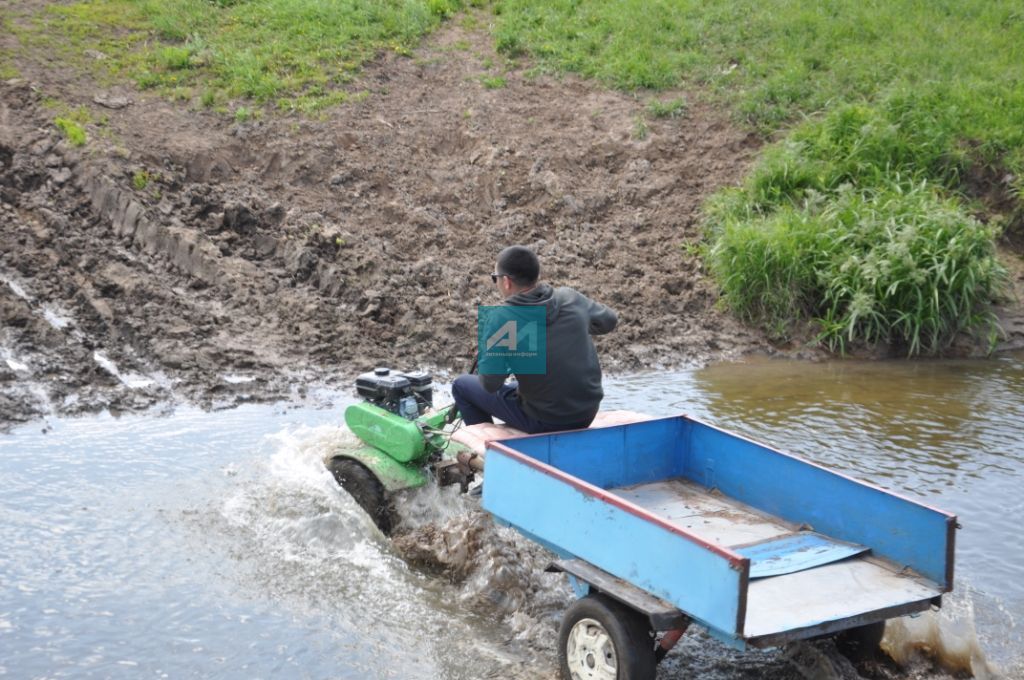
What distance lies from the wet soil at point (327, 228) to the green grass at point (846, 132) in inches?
23.0

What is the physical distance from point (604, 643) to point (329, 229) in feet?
23.7

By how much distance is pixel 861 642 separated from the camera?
4.60 m

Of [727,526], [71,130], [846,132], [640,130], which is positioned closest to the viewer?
[727,526]

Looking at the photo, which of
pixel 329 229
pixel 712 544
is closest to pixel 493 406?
pixel 712 544

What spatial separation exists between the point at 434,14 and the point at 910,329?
29.8 ft

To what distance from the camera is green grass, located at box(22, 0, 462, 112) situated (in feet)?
43.8

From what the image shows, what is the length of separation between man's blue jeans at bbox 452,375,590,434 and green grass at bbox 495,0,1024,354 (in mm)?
5088

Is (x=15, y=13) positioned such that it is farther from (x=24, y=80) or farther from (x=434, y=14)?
(x=434, y=14)

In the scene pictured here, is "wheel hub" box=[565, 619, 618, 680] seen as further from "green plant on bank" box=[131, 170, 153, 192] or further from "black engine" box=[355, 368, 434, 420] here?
"green plant on bank" box=[131, 170, 153, 192]

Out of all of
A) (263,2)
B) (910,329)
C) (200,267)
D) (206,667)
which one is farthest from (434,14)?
(206,667)

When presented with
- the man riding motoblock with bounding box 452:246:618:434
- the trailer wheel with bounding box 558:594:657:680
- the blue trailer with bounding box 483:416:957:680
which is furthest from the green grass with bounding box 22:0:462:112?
the trailer wheel with bounding box 558:594:657:680

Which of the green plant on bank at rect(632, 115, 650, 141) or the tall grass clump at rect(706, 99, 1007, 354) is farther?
the green plant on bank at rect(632, 115, 650, 141)

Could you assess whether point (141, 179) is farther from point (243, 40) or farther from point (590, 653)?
point (590, 653)
